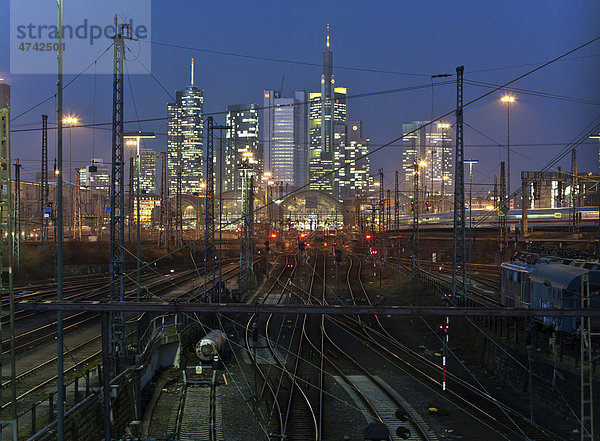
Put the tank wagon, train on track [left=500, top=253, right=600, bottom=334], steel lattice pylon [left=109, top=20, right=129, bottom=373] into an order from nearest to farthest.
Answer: steel lattice pylon [left=109, top=20, right=129, bottom=373] → train on track [left=500, top=253, right=600, bottom=334] → the tank wagon

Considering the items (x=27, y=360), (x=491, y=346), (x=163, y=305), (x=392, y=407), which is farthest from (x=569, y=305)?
(x=27, y=360)

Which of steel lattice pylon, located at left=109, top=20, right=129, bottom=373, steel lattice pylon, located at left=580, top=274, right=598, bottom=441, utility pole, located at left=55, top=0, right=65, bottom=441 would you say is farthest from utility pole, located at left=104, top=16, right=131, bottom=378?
steel lattice pylon, located at left=580, top=274, right=598, bottom=441

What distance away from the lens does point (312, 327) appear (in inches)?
1189

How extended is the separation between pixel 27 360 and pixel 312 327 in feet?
49.0

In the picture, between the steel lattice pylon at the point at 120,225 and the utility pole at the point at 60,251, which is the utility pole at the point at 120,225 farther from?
the utility pole at the point at 60,251

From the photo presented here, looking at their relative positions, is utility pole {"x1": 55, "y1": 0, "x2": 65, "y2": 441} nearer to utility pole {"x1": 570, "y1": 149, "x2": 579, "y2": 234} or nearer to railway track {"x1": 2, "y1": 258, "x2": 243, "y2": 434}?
railway track {"x1": 2, "y1": 258, "x2": 243, "y2": 434}

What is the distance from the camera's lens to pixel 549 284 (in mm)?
21438

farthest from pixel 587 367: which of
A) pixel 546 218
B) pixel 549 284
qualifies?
pixel 546 218

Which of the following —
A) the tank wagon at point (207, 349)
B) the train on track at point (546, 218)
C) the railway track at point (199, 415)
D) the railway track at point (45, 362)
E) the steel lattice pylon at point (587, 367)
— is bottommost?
the railway track at point (199, 415)

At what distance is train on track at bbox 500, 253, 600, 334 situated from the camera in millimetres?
20047

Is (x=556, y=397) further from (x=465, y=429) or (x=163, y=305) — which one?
(x=163, y=305)

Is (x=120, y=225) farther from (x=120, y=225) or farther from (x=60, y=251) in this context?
(x=60, y=251)

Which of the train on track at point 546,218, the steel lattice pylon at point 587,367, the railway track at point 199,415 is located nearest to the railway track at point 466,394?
the steel lattice pylon at point 587,367

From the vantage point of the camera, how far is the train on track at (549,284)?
65.8 ft
